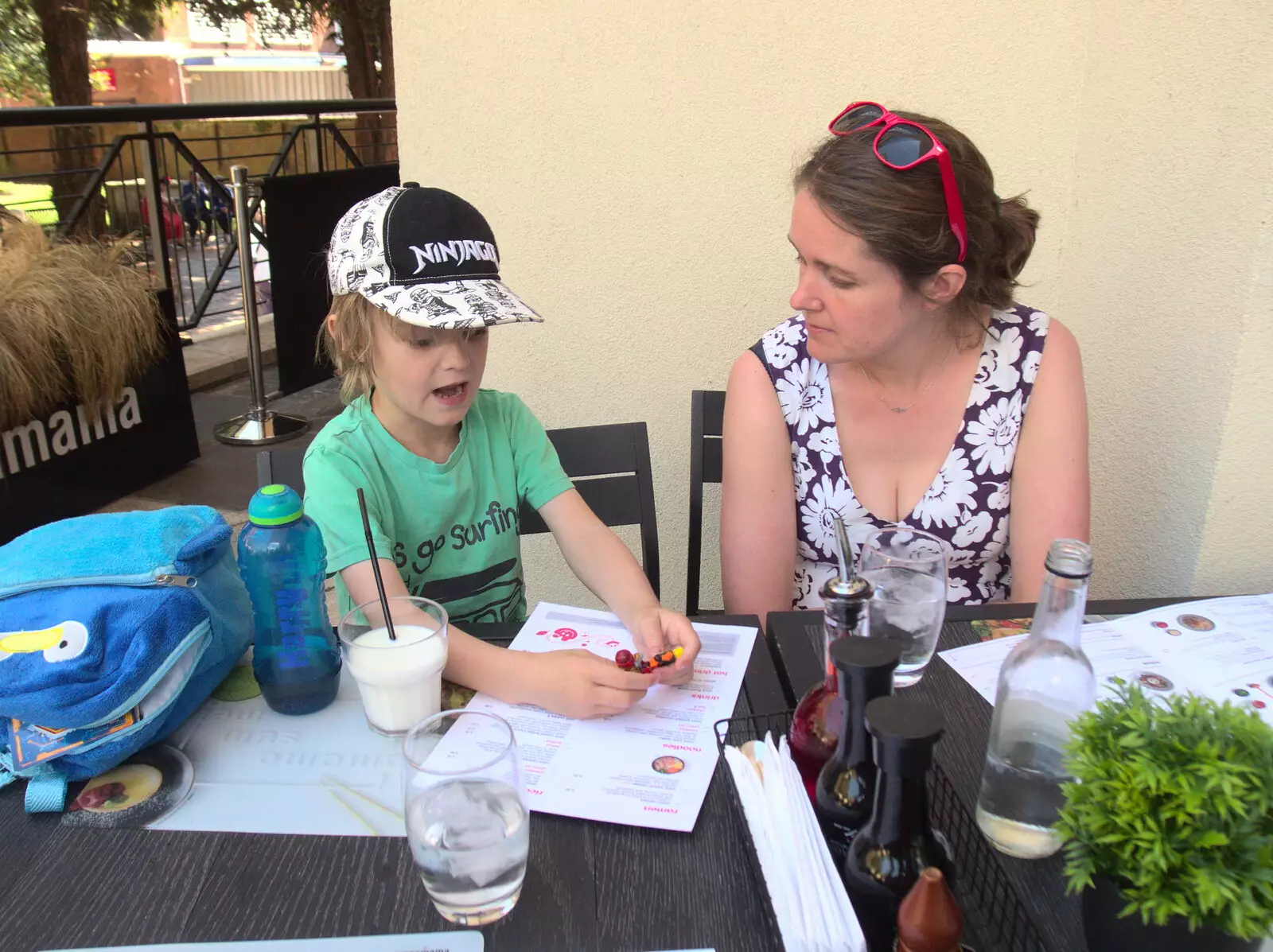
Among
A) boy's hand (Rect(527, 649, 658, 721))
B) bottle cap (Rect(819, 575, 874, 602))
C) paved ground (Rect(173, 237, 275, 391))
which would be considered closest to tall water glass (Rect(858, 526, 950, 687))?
bottle cap (Rect(819, 575, 874, 602))

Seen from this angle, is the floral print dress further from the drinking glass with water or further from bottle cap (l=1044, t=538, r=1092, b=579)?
the drinking glass with water

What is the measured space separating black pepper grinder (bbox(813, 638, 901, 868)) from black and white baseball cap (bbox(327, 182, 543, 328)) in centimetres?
81

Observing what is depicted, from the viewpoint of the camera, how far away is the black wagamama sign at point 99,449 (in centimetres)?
Result: 325

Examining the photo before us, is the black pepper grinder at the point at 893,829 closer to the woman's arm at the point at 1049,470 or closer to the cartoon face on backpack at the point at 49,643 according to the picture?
the cartoon face on backpack at the point at 49,643

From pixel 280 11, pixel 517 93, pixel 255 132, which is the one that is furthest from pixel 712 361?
pixel 280 11

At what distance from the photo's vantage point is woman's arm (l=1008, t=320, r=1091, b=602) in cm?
156

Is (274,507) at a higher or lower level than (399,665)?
higher

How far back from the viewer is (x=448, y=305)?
4.51 ft

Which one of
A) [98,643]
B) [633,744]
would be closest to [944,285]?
[633,744]

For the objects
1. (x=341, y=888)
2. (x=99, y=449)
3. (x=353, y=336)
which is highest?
(x=353, y=336)

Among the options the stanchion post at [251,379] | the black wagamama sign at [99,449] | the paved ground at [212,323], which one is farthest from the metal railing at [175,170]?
the black wagamama sign at [99,449]

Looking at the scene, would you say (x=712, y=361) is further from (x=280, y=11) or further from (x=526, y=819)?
(x=280, y=11)

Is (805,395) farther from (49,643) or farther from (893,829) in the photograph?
(49,643)

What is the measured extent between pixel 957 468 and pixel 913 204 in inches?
17.9
